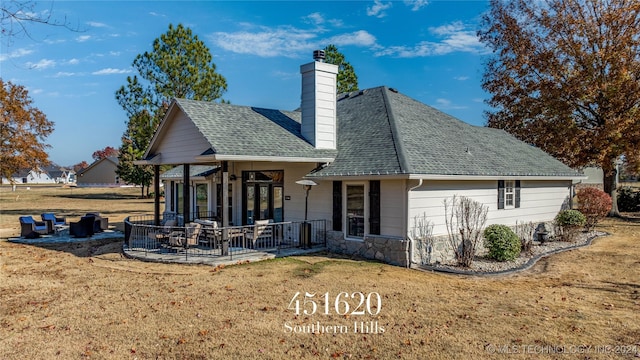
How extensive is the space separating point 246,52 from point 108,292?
1224cm

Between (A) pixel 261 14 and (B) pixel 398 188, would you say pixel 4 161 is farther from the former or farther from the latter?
(B) pixel 398 188

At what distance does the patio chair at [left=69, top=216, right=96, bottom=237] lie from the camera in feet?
59.0

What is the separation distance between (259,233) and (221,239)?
6.84 ft

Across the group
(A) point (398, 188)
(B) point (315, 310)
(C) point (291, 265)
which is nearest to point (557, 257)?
(A) point (398, 188)

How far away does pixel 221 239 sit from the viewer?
1261 cm

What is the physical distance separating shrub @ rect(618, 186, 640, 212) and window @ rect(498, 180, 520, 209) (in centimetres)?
2058

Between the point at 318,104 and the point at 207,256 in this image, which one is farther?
the point at 318,104

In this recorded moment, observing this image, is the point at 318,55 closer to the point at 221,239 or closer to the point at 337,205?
the point at 337,205

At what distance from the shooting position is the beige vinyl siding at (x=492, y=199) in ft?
41.4

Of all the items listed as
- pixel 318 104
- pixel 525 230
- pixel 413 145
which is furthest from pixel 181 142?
pixel 525 230

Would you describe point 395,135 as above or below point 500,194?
above

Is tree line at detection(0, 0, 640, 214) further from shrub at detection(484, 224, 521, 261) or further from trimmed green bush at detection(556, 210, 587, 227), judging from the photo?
shrub at detection(484, 224, 521, 261)

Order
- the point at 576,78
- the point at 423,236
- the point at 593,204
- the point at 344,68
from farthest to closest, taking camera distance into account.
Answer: the point at 344,68, the point at 576,78, the point at 593,204, the point at 423,236

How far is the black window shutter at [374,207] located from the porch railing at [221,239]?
2.04 metres
